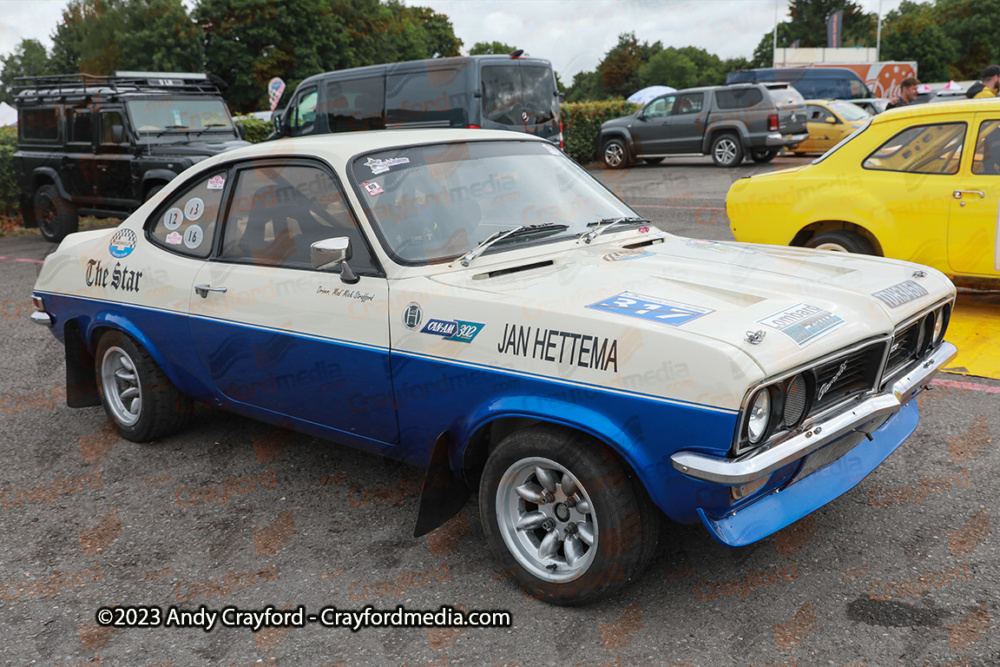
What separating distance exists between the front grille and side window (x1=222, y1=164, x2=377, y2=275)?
178 cm

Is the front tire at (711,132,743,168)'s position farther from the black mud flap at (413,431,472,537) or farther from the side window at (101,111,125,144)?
the black mud flap at (413,431,472,537)

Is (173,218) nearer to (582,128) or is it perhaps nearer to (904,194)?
(904,194)

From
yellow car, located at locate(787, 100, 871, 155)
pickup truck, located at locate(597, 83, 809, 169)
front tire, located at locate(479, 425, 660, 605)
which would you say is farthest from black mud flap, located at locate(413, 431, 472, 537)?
yellow car, located at locate(787, 100, 871, 155)

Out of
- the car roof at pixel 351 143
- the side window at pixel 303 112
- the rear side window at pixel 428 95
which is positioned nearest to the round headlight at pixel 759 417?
the car roof at pixel 351 143

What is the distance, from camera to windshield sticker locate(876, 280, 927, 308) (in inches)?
126

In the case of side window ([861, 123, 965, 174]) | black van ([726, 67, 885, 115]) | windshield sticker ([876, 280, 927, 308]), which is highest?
black van ([726, 67, 885, 115])

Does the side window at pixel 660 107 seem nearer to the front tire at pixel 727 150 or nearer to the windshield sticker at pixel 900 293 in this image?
the front tire at pixel 727 150

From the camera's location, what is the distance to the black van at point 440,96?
40.7ft

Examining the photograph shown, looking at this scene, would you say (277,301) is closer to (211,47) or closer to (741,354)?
(741,354)

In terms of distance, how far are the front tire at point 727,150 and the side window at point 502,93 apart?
8104 millimetres

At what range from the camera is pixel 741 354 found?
2518 mm

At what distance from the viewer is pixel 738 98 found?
19.1 meters

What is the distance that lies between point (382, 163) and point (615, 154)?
1821cm

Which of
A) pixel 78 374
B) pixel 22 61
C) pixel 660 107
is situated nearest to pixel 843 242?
pixel 78 374
